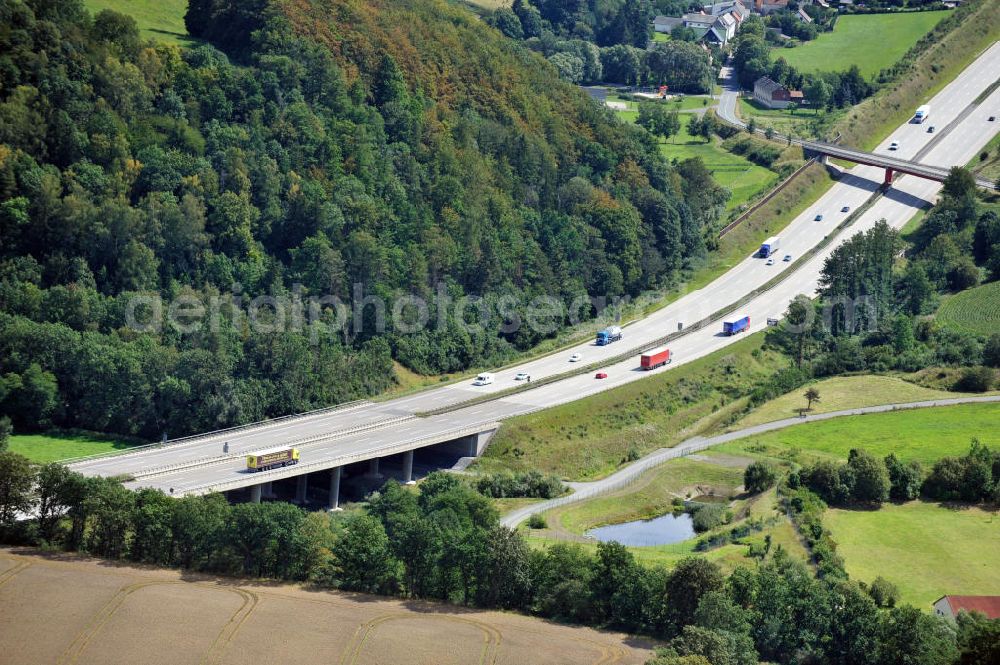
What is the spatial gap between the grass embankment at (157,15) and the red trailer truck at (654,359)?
49.7 metres

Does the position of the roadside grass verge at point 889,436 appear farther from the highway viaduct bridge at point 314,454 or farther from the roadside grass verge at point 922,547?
the highway viaduct bridge at point 314,454

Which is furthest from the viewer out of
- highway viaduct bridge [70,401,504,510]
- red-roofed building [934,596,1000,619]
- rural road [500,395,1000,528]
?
rural road [500,395,1000,528]

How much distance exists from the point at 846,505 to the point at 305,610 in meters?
40.1

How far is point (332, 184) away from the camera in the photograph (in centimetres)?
12325

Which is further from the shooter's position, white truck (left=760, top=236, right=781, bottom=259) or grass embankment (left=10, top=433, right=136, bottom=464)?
white truck (left=760, top=236, right=781, bottom=259)

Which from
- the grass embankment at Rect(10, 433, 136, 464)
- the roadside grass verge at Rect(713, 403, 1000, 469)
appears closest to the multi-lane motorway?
the grass embankment at Rect(10, 433, 136, 464)

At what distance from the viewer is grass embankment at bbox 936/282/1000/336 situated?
130 meters

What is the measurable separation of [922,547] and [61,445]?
189 feet

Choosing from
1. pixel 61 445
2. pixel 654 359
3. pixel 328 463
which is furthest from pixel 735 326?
pixel 61 445

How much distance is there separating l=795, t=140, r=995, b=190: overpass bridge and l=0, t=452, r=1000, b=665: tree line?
89.4 metres

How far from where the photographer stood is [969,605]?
250 ft

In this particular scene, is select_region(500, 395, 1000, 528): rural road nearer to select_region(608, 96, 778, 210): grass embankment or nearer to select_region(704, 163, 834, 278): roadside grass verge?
select_region(704, 163, 834, 278): roadside grass verge

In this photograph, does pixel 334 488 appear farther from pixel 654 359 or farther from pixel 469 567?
pixel 654 359

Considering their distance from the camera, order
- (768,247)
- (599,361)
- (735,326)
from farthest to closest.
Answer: (768,247), (735,326), (599,361)
